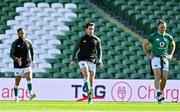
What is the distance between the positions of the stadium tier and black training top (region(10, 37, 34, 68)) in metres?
4.60

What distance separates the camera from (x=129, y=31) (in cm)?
2694

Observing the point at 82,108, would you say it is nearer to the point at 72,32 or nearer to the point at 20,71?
the point at 20,71

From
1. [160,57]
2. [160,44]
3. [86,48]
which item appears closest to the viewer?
[86,48]

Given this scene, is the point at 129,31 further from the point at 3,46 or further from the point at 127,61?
the point at 3,46

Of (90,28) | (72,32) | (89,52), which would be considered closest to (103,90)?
(89,52)

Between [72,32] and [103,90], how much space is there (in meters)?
4.65

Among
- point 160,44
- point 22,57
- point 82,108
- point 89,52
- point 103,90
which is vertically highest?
point 160,44

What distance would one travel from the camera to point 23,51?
18812 mm

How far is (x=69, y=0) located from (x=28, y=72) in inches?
375

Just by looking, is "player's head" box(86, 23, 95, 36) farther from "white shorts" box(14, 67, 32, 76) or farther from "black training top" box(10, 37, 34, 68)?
"white shorts" box(14, 67, 32, 76)

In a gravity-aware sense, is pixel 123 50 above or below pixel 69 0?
below

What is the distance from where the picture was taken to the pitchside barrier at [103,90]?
2162 centimetres

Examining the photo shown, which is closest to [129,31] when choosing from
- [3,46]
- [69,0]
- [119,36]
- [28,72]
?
[119,36]

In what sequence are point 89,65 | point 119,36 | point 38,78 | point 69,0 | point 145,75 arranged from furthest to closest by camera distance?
point 69,0
point 119,36
point 145,75
point 38,78
point 89,65
